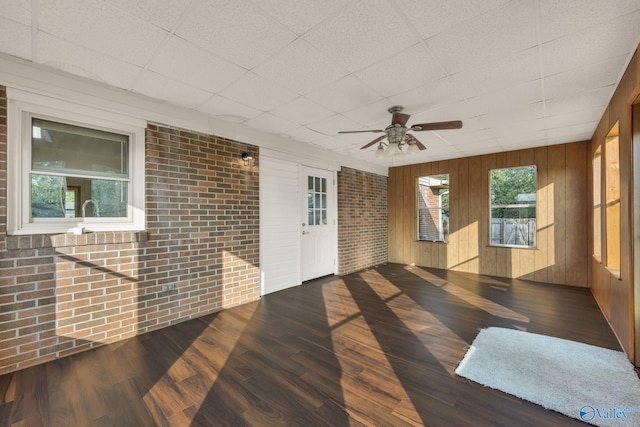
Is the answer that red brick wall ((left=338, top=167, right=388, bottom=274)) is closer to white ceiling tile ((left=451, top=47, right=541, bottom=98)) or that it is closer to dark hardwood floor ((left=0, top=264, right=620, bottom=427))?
dark hardwood floor ((left=0, top=264, right=620, bottom=427))

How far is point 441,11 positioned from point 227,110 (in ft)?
8.24

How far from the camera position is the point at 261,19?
6.07 ft

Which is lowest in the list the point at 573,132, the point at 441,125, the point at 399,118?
the point at 441,125

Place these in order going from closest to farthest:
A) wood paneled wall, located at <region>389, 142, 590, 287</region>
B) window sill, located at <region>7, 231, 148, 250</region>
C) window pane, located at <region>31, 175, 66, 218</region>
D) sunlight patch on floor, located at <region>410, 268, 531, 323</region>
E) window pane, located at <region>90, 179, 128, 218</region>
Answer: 1. window sill, located at <region>7, 231, 148, 250</region>
2. window pane, located at <region>31, 175, 66, 218</region>
3. window pane, located at <region>90, 179, 128, 218</region>
4. sunlight patch on floor, located at <region>410, 268, 531, 323</region>
5. wood paneled wall, located at <region>389, 142, 590, 287</region>

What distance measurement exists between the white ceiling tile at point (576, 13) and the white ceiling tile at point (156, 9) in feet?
7.51

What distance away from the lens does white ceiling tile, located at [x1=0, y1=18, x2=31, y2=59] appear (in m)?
1.88

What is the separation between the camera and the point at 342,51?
7.19 ft

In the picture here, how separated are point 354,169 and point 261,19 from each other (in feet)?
15.1

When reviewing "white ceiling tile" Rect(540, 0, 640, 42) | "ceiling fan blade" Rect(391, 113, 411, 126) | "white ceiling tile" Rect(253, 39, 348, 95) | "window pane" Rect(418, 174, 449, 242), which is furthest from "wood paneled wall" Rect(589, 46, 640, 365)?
"window pane" Rect(418, 174, 449, 242)

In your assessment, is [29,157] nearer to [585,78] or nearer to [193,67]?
[193,67]

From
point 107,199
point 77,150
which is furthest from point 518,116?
point 77,150

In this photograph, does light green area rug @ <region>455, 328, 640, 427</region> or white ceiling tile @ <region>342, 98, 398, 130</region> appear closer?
light green area rug @ <region>455, 328, 640, 427</region>

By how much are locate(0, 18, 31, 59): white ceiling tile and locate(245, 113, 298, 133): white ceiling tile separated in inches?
82.1

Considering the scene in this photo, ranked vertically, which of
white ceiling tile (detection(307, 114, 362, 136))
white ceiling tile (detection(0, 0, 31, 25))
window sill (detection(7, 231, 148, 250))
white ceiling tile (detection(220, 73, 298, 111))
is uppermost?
white ceiling tile (detection(0, 0, 31, 25))
